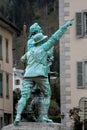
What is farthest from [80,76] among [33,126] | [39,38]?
[33,126]

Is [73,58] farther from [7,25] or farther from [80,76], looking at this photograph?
[7,25]

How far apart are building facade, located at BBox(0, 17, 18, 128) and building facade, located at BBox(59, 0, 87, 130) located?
6470 mm

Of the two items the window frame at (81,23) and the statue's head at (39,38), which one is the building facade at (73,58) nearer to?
the window frame at (81,23)

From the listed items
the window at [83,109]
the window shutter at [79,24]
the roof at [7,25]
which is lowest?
the window at [83,109]

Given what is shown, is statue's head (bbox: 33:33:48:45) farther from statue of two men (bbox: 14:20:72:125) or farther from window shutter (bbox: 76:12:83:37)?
window shutter (bbox: 76:12:83:37)

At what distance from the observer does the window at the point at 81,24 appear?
43.3m

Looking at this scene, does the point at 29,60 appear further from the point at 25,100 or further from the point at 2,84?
the point at 2,84

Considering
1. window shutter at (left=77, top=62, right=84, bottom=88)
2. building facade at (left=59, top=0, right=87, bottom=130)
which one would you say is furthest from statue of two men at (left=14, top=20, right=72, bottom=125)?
window shutter at (left=77, top=62, right=84, bottom=88)

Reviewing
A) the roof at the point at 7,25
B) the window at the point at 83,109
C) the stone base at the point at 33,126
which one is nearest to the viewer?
the stone base at the point at 33,126

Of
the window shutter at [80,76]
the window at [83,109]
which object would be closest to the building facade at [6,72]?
the window shutter at [80,76]

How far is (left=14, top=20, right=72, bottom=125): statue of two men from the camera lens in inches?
547

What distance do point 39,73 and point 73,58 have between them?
29760 millimetres

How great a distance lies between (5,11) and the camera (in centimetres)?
17512

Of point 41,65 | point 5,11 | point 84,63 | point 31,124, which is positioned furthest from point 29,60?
point 5,11
